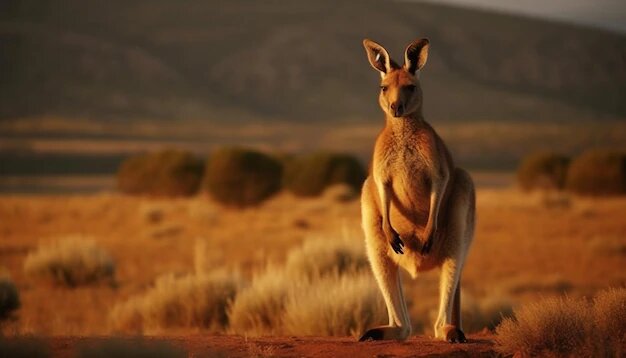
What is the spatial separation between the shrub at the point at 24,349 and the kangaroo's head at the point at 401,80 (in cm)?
311

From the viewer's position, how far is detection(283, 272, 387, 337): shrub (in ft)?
34.6

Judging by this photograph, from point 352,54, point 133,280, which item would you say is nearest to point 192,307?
point 133,280

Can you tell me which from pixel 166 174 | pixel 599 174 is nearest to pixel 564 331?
pixel 599 174

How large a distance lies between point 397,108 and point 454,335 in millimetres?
1824

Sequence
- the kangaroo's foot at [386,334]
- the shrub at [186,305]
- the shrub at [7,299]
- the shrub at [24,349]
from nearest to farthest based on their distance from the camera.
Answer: the shrub at [24,349] < the kangaroo's foot at [386,334] < the shrub at [186,305] < the shrub at [7,299]

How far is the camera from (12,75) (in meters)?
136

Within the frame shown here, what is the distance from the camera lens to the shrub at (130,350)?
6.08 m

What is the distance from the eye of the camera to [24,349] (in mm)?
6465

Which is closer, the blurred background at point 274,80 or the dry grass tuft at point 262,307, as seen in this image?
the dry grass tuft at point 262,307

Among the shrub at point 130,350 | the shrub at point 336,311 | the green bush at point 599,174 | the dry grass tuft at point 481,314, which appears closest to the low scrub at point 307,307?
the shrub at point 336,311

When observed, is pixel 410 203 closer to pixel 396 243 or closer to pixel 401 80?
pixel 396 243

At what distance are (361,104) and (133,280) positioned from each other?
12595 centimetres

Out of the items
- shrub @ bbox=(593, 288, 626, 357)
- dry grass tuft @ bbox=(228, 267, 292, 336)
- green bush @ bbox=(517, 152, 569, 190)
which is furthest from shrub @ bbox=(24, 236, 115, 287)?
green bush @ bbox=(517, 152, 569, 190)

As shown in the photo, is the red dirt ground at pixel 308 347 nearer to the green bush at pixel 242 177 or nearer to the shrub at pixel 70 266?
the shrub at pixel 70 266
